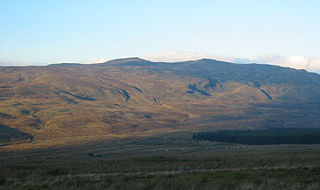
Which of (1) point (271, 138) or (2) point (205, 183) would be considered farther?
(1) point (271, 138)

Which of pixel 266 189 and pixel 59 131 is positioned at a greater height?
pixel 266 189

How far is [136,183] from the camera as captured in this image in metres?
20.5

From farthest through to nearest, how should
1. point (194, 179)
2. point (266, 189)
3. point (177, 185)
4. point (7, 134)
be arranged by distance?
point (7, 134) < point (194, 179) < point (177, 185) < point (266, 189)

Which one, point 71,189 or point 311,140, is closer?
point 71,189

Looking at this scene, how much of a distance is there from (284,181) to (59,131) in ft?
603

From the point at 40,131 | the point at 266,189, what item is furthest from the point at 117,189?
the point at 40,131

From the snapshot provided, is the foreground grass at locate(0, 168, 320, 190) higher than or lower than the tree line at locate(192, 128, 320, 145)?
higher

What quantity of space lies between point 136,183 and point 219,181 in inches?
180

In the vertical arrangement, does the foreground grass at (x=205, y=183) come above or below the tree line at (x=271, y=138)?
above

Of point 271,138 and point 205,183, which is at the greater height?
point 205,183

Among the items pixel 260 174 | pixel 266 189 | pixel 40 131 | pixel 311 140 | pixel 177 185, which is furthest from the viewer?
pixel 40 131

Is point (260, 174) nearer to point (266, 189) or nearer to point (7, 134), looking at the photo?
point (266, 189)

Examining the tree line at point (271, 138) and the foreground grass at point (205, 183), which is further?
the tree line at point (271, 138)

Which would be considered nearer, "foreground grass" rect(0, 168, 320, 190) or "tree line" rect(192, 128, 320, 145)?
"foreground grass" rect(0, 168, 320, 190)
